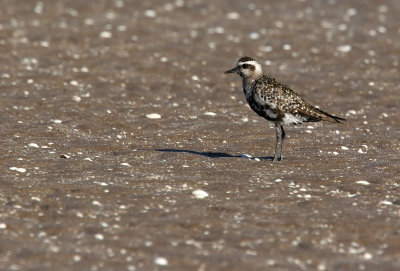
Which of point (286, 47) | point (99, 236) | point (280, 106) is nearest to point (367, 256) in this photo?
point (99, 236)

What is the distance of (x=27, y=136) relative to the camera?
1603 centimetres

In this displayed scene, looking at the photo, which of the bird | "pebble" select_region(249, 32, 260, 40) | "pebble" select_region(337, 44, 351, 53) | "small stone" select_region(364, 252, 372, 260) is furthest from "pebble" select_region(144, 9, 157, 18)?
"small stone" select_region(364, 252, 372, 260)

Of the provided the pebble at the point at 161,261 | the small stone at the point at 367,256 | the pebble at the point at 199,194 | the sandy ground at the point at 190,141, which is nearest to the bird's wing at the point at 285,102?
the sandy ground at the point at 190,141

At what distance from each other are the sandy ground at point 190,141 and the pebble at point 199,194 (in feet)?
0.16

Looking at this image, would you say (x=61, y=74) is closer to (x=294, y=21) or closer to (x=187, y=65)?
(x=187, y=65)

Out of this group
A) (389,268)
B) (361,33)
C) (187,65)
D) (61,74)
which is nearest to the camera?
(389,268)

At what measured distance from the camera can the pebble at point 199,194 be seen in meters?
12.6

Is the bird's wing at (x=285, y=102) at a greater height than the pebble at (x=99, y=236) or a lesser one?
greater

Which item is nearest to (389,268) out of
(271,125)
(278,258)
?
(278,258)

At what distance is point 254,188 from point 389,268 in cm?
356

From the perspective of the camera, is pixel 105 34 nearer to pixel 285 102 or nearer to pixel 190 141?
pixel 190 141

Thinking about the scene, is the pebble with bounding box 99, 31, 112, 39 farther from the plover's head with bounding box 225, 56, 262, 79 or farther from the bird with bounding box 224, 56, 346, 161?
the bird with bounding box 224, 56, 346, 161

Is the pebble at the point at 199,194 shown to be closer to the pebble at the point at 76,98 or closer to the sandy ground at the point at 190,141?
the sandy ground at the point at 190,141

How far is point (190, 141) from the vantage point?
16547 mm
